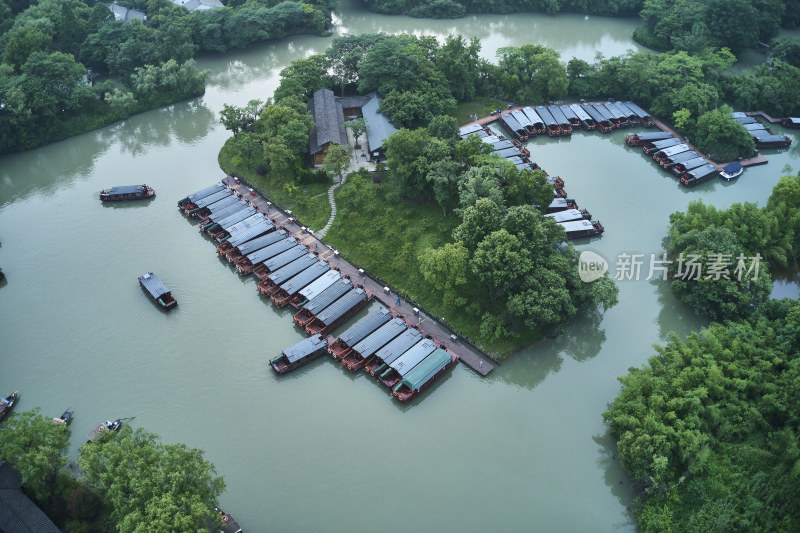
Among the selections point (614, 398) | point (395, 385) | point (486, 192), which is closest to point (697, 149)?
point (486, 192)

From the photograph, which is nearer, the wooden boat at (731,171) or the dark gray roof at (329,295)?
the dark gray roof at (329,295)

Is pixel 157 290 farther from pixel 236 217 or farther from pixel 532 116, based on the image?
pixel 532 116

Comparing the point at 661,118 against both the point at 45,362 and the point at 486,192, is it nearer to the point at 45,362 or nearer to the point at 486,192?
the point at 486,192

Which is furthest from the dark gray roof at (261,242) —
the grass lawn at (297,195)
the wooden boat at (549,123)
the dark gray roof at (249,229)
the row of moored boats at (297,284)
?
the wooden boat at (549,123)

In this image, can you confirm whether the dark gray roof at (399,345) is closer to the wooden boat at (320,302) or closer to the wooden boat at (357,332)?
the wooden boat at (357,332)

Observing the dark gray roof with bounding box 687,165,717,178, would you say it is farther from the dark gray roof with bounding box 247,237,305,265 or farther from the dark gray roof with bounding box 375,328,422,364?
the dark gray roof with bounding box 247,237,305,265

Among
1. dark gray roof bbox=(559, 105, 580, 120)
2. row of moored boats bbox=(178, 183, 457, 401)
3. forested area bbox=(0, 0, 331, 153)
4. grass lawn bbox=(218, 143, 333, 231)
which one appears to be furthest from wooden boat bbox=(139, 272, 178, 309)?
dark gray roof bbox=(559, 105, 580, 120)

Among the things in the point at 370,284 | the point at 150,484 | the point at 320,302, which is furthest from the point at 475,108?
the point at 150,484
